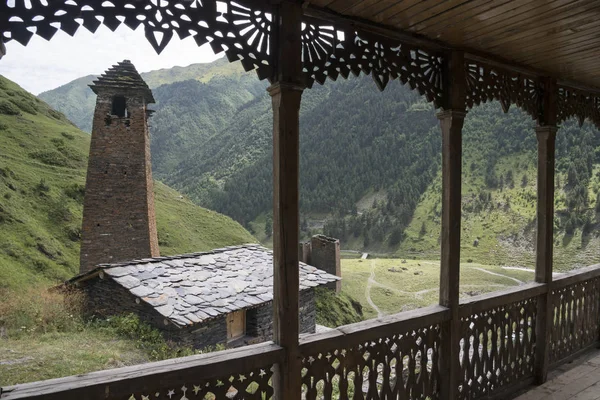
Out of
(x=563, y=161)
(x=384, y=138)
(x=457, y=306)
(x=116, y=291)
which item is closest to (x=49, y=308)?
(x=116, y=291)

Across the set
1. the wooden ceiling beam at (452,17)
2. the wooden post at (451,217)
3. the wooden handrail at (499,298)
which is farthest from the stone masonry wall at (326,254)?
the wooden ceiling beam at (452,17)

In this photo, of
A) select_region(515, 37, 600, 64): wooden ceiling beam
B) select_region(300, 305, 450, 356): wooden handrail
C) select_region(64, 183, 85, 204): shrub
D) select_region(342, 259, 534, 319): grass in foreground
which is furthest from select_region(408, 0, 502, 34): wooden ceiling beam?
select_region(64, 183, 85, 204): shrub

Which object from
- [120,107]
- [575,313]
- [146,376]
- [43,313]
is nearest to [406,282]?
[120,107]

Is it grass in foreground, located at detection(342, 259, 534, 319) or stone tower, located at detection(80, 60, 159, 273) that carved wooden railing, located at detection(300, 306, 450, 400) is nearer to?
stone tower, located at detection(80, 60, 159, 273)

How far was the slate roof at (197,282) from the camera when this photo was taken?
10805mm

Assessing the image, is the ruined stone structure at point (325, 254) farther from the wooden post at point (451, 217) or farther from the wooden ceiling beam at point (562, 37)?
the wooden ceiling beam at point (562, 37)

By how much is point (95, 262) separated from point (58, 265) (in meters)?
4.37

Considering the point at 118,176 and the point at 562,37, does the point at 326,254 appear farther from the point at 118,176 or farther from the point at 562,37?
the point at 562,37

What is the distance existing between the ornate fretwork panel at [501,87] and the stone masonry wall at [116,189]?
14.6 m

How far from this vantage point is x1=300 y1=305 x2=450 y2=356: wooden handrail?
2.71 meters

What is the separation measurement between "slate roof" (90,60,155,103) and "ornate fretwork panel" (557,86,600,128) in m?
14.0

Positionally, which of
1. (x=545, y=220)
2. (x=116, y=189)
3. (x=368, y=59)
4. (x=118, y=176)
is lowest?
(x=545, y=220)

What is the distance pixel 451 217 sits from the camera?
351 cm

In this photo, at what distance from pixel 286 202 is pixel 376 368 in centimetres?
137
